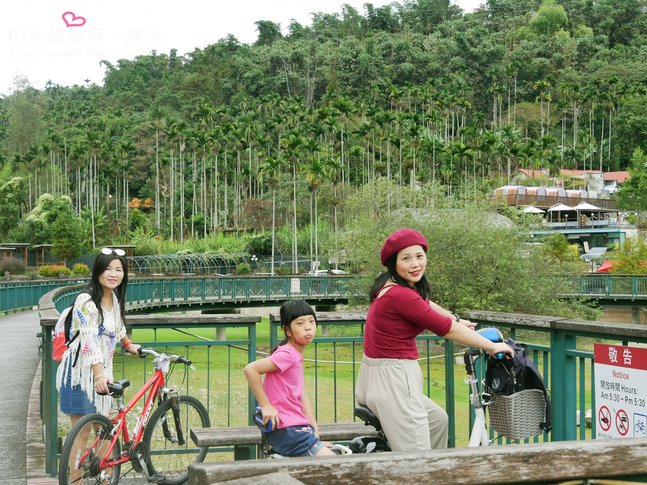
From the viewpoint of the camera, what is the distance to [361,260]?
139 feet

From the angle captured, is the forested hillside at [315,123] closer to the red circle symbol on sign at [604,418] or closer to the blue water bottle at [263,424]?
the red circle symbol on sign at [604,418]

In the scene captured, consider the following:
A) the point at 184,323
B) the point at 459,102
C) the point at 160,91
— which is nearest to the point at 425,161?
the point at 459,102

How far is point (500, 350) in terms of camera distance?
5242 mm

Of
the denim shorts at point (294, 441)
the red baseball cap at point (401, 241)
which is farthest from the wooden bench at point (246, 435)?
the red baseball cap at point (401, 241)

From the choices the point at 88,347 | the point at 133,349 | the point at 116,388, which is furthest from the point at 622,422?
the point at 133,349

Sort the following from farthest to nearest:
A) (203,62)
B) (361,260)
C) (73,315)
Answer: (203,62) → (361,260) → (73,315)

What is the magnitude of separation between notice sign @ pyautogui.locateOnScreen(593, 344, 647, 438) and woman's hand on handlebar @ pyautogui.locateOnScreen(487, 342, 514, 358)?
0.71 m

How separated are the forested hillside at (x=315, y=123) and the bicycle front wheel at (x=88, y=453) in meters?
53.5

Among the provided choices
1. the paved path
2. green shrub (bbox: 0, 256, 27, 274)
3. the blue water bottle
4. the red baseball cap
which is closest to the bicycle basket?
the red baseball cap

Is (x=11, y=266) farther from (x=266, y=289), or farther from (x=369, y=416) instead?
(x=369, y=416)

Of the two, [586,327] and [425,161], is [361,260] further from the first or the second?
[425,161]

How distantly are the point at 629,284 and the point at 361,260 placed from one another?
14475mm

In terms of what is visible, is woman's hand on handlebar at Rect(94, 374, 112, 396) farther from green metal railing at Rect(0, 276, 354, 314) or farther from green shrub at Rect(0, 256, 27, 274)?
green shrub at Rect(0, 256, 27, 274)

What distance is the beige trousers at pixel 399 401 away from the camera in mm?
5203
